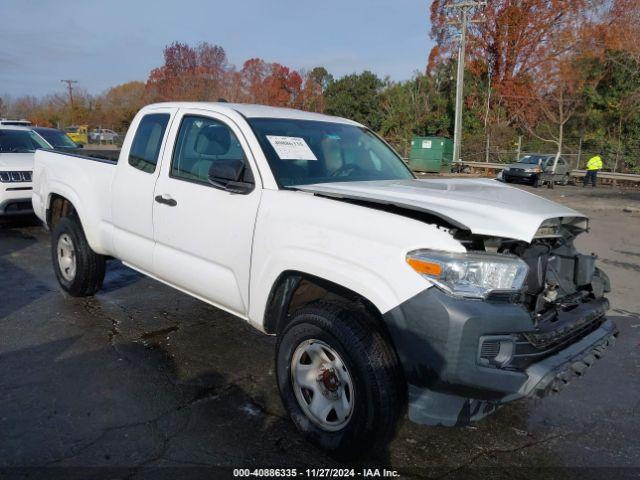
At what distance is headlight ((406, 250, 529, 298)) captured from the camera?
2578 millimetres

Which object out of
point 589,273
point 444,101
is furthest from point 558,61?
point 589,273

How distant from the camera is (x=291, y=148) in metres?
3.78

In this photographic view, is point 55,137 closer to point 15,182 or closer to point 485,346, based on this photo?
point 15,182

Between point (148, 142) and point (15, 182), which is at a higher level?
point (148, 142)

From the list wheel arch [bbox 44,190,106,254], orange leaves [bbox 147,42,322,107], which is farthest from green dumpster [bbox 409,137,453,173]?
wheel arch [bbox 44,190,106,254]

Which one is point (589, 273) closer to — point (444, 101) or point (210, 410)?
point (210, 410)

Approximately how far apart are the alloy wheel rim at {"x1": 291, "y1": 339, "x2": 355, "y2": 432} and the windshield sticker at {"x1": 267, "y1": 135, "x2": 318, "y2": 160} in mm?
1343

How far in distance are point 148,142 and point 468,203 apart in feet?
9.23

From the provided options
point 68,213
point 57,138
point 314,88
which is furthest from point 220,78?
point 68,213

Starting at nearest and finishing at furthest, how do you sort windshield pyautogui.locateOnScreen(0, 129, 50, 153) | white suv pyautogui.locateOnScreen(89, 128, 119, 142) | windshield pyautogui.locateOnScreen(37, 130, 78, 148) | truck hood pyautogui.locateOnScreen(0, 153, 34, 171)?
1. truck hood pyautogui.locateOnScreen(0, 153, 34, 171)
2. windshield pyautogui.locateOnScreen(0, 129, 50, 153)
3. windshield pyautogui.locateOnScreen(37, 130, 78, 148)
4. white suv pyautogui.locateOnScreen(89, 128, 119, 142)

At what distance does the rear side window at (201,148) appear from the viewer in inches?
153

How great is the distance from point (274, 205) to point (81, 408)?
177 centimetres

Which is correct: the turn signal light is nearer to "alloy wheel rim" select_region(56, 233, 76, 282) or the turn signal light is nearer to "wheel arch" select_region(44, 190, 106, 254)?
"wheel arch" select_region(44, 190, 106, 254)

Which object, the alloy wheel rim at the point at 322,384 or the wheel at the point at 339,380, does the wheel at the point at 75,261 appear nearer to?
the wheel at the point at 339,380
